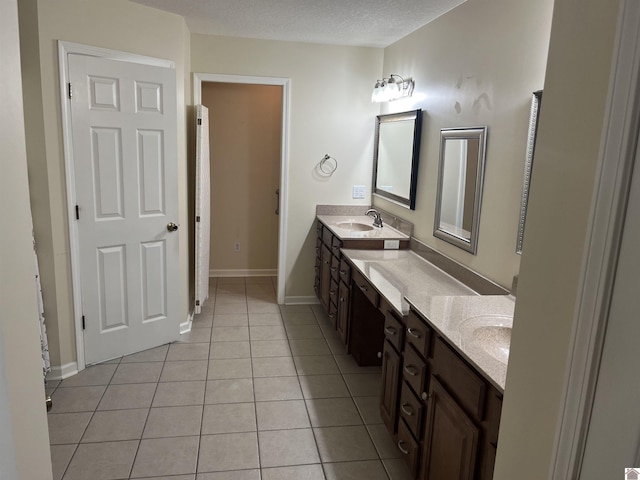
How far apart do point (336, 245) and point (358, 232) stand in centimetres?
22

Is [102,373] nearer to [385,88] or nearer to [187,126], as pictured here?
[187,126]

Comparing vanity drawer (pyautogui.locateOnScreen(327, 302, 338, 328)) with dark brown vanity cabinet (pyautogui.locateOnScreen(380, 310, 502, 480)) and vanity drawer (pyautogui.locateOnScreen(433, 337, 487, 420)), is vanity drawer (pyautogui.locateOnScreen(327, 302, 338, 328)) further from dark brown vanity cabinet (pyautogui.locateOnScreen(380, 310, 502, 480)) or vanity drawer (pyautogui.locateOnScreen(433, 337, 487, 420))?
vanity drawer (pyautogui.locateOnScreen(433, 337, 487, 420))

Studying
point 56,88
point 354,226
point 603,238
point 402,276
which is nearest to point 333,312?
point 354,226

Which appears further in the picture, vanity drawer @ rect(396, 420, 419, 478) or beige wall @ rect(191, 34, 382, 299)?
beige wall @ rect(191, 34, 382, 299)

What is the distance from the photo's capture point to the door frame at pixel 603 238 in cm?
63

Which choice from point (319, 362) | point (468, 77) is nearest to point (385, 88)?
point (468, 77)

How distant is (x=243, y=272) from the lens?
563 cm

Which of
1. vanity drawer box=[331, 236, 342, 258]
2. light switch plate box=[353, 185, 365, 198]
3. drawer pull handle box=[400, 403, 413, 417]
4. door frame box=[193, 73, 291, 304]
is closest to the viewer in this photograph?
drawer pull handle box=[400, 403, 413, 417]

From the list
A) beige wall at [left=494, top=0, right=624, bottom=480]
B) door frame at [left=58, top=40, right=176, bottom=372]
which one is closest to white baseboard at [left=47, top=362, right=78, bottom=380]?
door frame at [left=58, top=40, right=176, bottom=372]

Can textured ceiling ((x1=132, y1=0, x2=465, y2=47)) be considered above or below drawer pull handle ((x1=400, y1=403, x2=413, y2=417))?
above

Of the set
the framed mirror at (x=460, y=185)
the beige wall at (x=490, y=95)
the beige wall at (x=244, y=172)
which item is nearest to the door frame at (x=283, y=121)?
the beige wall at (x=244, y=172)

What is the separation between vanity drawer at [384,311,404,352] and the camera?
2289 millimetres

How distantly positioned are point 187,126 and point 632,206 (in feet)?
12.2

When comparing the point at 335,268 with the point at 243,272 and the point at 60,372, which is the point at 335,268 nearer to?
the point at 60,372
